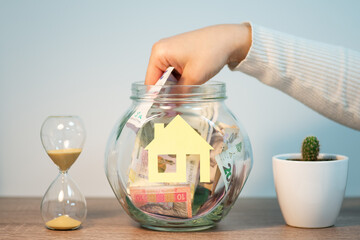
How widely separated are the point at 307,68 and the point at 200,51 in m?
0.22

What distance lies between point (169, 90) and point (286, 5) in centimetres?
59

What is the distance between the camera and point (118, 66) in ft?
4.44

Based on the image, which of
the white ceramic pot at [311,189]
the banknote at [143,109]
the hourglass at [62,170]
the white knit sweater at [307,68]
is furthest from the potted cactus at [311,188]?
the hourglass at [62,170]

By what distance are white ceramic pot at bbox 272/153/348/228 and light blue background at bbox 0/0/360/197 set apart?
0.42 meters

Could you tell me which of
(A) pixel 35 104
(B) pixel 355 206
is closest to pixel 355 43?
(B) pixel 355 206

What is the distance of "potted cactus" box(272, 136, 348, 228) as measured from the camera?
91cm

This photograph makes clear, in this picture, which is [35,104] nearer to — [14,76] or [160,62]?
[14,76]

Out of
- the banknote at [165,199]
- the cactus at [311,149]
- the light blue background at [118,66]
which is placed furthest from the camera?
the light blue background at [118,66]

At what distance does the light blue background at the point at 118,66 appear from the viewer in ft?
4.37

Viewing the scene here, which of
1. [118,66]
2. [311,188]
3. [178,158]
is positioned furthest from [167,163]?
[118,66]

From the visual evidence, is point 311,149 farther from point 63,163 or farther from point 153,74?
point 63,163

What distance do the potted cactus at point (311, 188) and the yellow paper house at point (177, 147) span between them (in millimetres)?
169

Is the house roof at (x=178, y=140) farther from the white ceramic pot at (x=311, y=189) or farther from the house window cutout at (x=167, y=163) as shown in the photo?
the white ceramic pot at (x=311, y=189)

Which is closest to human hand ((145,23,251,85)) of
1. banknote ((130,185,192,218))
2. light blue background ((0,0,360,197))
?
banknote ((130,185,192,218))
